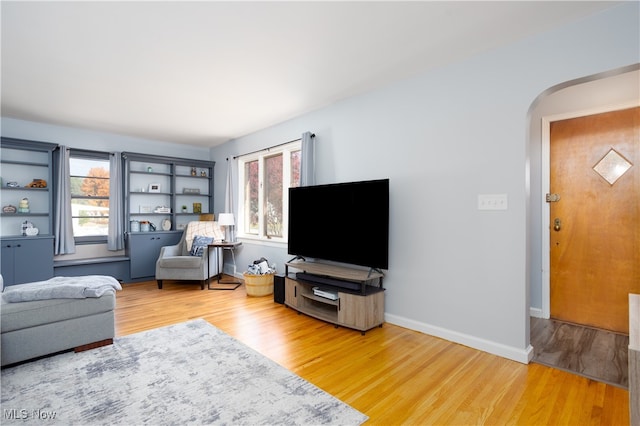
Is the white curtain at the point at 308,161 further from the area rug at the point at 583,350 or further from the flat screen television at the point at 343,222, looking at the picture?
the area rug at the point at 583,350

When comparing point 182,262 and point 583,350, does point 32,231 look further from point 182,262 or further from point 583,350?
point 583,350

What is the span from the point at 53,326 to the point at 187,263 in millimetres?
2260

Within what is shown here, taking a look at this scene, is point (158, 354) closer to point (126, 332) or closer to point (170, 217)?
point (126, 332)

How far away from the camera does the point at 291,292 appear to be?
12.3 ft

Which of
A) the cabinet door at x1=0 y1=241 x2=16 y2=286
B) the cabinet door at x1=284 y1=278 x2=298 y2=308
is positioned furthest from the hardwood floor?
the cabinet door at x1=0 y1=241 x2=16 y2=286

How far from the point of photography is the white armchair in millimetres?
4730

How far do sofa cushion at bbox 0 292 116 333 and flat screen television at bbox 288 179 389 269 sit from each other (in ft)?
6.81

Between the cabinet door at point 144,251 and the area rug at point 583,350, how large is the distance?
221 inches

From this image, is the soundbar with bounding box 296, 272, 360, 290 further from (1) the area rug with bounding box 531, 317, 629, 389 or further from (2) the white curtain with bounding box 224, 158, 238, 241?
(2) the white curtain with bounding box 224, 158, 238, 241

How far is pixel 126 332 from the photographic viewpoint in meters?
3.03

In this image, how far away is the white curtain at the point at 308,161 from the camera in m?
4.01

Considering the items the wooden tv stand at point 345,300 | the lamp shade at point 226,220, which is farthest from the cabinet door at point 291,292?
the lamp shade at point 226,220

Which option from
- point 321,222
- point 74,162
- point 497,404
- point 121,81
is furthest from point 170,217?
point 497,404

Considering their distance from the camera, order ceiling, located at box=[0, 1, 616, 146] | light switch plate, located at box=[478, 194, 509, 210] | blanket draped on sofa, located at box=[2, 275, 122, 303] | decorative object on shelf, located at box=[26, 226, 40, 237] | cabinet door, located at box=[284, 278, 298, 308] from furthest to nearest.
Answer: decorative object on shelf, located at box=[26, 226, 40, 237], cabinet door, located at box=[284, 278, 298, 308], light switch plate, located at box=[478, 194, 509, 210], blanket draped on sofa, located at box=[2, 275, 122, 303], ceiling, located at box=[0, 1, 616, 146]
